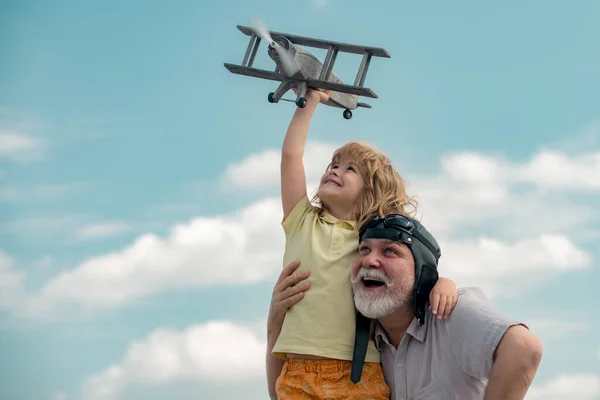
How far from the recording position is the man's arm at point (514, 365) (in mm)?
4137

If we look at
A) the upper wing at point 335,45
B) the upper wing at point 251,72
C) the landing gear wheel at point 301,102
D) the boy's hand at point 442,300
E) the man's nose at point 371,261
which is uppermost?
the upper wing at point 335,45

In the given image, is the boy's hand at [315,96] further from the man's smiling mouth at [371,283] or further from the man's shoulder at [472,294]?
the man's shoulder at [472,294]

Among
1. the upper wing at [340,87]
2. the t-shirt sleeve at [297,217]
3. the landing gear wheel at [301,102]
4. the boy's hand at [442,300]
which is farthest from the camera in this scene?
the upper wing at [340,87]

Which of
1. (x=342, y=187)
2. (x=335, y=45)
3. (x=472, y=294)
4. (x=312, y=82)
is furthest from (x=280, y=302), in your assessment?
(x=335, y=45)

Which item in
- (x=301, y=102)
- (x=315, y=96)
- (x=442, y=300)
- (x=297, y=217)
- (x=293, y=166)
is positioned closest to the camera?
(x=442, y=300)

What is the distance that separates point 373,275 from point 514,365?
40.2 inches

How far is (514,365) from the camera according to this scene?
4141 mm

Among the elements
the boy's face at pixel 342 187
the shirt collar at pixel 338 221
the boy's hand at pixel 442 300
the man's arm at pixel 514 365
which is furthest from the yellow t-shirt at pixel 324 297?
the man's arm at pixel 514 365

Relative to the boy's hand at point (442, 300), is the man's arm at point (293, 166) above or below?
above

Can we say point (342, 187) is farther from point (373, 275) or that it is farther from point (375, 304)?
point (375, 304)

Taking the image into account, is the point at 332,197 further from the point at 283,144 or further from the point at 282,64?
the point at 282,64

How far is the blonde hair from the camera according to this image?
5.00 metres

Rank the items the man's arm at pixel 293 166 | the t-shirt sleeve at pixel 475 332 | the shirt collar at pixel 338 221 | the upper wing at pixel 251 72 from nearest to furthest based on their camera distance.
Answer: the t-shirt sleeve at pixel 475 332
the shirt collar at pixel 338 221
the man's arm at pixel 293 166
the upper wing at pixel 251 72

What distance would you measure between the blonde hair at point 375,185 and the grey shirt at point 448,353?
783 mm
